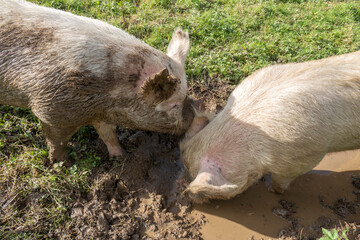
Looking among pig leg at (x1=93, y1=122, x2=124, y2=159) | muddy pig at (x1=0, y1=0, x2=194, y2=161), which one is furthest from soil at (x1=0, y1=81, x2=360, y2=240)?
muddy pig at (x1=0, y1=0, x2=194, y2=161)

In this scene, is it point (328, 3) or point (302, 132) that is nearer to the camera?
point (302, 132)

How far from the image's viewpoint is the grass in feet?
13.0

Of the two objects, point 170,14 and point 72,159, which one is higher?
point 170,14

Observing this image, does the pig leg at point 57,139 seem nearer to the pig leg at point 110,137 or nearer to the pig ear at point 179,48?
the pig leg at point 110,137

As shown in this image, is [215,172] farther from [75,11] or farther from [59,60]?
[75,11]

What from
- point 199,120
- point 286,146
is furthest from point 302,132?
point 199,120

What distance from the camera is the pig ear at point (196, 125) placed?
160 inches

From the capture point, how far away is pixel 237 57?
5.91 m

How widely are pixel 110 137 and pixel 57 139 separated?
0.73 metres

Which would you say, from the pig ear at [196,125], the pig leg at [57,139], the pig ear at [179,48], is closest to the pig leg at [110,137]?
the pig leg at [57,139]

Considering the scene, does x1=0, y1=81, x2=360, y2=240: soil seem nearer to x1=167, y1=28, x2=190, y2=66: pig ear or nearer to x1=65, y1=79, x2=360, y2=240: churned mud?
x1=65, y1=79, x2=360, y2=240: churned mud

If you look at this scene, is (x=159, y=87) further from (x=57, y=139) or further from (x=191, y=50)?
(x=191, y=50)

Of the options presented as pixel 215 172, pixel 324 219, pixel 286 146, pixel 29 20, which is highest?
pixel 29 20

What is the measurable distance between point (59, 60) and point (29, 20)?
0.68m
